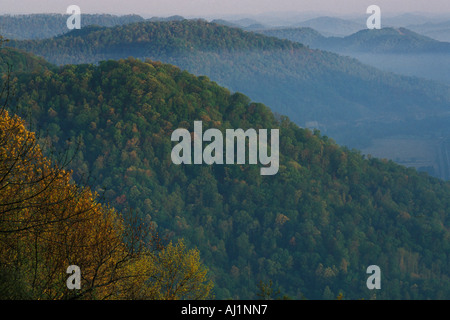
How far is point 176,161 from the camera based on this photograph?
203 ft

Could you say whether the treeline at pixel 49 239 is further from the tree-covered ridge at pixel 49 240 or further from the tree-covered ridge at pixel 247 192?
the tree-covered ridge at pixel 247 192

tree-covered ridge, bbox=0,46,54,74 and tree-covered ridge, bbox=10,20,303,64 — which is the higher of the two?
tree-covered ridge, bbox=10,20,303,64

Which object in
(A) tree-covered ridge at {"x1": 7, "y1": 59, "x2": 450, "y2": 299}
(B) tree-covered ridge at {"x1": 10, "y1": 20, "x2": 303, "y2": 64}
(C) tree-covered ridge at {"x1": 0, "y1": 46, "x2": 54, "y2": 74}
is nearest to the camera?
(A) tree-covered ridge at {"x1": 7, "y1": 59, "x2": 450, "y2": 299}

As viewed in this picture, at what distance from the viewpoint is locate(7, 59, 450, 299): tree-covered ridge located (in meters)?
52.0

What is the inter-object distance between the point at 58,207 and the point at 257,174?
159 ft

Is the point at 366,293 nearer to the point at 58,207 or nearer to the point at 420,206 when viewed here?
the point at 420,206

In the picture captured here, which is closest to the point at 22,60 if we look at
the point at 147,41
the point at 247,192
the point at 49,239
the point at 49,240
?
the point at 247,192

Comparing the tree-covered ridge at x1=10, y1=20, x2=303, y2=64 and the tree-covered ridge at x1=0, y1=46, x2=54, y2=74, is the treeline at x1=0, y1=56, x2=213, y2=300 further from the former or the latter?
the tree-covered ridge at x1=10, y1=20, x2=303, y2=64

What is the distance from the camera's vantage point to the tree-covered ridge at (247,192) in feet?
171

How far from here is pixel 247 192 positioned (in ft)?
194

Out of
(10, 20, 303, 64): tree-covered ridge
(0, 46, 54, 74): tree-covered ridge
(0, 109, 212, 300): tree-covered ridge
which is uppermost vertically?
(10, 20, 303, 64): tree-covered ridge

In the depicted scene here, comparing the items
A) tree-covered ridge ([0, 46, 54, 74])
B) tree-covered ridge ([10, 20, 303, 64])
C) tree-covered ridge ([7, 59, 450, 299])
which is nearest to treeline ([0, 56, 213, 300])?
tree-covered ridge ([7, 59, 450, 299])

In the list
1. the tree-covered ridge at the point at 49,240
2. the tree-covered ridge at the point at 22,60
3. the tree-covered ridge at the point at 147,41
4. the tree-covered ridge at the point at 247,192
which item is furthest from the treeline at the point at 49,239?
the tree-covered ridge at the point at 147,41

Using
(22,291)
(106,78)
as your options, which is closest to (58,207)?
(22,291)
